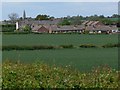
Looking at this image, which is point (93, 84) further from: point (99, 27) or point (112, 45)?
A: point (99, 27)

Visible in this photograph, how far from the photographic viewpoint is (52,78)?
7203 millimetres

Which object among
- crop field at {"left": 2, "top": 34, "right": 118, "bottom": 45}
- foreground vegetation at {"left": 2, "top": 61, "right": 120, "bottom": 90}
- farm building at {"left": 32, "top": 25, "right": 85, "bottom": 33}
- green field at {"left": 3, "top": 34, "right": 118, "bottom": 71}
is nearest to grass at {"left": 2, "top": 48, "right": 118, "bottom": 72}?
green field at {"left": 3, "top": 34, "right": 118, "bottom": 71}

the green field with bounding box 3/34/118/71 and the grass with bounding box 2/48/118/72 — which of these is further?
the green field with bounding box 3/34/118/71

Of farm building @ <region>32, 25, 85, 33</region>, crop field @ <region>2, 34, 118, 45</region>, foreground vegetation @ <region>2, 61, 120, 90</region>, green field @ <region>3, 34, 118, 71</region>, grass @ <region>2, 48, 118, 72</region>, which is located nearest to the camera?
foreground vegetation @ <region>2, 61, 120, 90</region>

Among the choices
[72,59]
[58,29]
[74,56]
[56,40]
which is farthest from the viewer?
[58,29]

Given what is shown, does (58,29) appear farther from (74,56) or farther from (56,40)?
(74,56)

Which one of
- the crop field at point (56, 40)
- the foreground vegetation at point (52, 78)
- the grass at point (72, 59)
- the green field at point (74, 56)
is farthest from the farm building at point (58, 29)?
the foreground vegetation at point (52, 78)

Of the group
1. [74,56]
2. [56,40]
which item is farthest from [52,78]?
[56,40]

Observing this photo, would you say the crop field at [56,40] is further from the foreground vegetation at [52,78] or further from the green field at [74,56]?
the foreground vegetation at [52,78]

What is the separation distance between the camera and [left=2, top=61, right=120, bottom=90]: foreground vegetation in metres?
6.62

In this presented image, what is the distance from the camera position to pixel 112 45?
123 ft

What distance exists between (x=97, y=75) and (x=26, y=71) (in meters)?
1.74

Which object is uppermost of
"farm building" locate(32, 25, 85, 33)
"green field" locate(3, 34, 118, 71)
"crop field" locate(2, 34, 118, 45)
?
"farm building" locate(32, 25, 85, 33)

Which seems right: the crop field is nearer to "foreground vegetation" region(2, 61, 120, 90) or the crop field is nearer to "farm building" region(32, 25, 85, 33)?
"farm building" region(32, 25, 85, 33)
